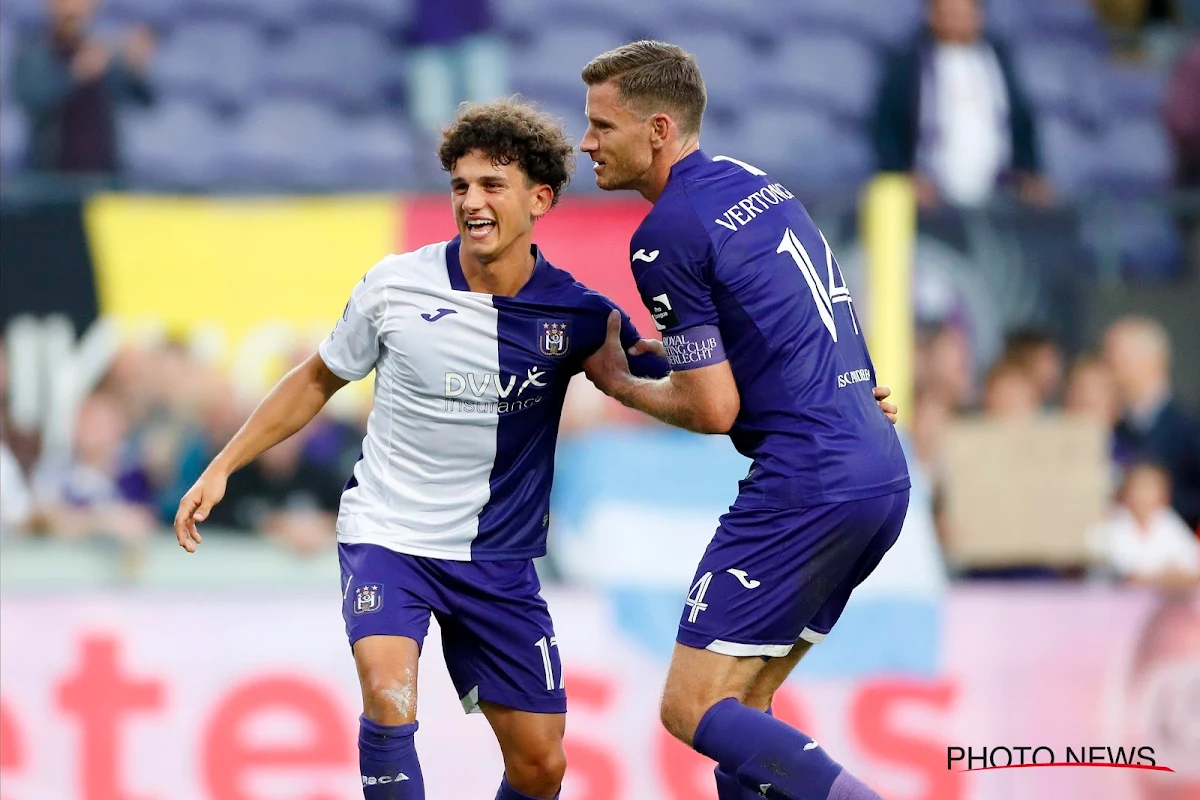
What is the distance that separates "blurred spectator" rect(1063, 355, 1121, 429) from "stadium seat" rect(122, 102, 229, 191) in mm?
5042

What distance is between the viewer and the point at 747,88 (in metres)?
10.8

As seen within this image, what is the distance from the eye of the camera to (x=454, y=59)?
10.2m

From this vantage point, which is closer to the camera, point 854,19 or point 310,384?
point 310,384

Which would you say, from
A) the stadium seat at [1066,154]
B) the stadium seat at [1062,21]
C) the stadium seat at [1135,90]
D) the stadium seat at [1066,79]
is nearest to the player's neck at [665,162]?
the stadium seat at [1066,154]

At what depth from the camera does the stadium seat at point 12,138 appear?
29.6 ft

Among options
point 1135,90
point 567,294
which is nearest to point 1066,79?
point 1135,90

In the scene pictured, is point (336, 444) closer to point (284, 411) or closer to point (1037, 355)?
point (284, 411)

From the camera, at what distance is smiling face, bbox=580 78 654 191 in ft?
14.4

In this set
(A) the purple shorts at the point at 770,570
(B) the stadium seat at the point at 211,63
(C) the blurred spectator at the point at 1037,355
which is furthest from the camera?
(B) the stadium seat at the point at 211,63

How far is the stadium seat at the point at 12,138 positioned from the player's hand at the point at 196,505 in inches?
197

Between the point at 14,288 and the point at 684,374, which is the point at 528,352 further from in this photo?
the point at 14,288

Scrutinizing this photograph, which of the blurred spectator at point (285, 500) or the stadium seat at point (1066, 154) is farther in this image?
the stadium seat at point (1066, 154)

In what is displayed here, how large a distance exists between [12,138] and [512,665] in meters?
5.81

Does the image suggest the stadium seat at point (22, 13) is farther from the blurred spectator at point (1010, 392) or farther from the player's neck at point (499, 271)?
the player's neck at point (499, 271)
